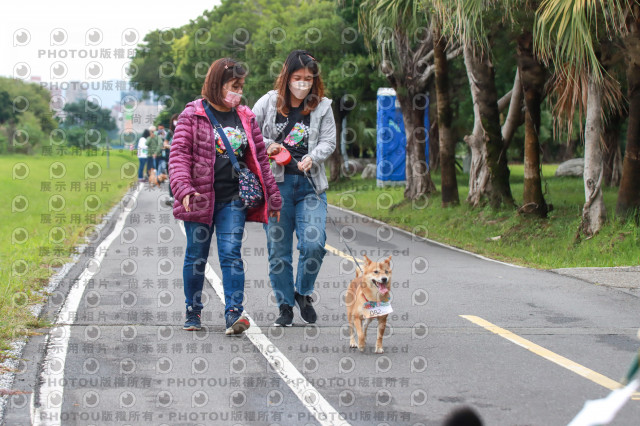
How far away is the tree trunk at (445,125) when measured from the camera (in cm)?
2055

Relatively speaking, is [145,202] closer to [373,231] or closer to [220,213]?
[373,231]

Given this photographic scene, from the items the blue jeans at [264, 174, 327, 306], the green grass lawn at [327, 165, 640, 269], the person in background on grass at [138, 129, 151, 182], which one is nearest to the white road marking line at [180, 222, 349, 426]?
the blue jeans at [264, 174, 327, 306]

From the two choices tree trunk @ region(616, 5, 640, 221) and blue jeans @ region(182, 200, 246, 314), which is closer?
blue jeans @ region(182, 200, 246, 314)

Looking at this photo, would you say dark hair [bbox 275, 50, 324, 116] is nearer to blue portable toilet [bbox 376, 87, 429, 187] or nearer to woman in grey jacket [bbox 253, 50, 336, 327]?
woman in grey jacket [bbox 253, 50, 336, 327]

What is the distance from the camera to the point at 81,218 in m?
19.5

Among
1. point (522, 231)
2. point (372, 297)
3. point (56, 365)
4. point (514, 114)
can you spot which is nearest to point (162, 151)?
point (514, 114)

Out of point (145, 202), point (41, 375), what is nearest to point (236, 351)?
point (41, 375)

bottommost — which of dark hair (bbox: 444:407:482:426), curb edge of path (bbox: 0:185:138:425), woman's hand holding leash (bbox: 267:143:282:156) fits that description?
curb edge of path (bbox: 0:185:138:425)

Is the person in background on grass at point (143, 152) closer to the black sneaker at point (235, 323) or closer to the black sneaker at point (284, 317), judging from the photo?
the black sneaker at point (284, 317)

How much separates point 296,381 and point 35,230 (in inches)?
489

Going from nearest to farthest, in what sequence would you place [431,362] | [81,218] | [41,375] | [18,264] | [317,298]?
[41,375] → [431,362] → [317,298] → [18,264] → [81,218]

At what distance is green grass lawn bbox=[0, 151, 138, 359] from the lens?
8273mm

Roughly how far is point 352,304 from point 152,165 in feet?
88.2

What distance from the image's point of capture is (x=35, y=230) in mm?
16812
